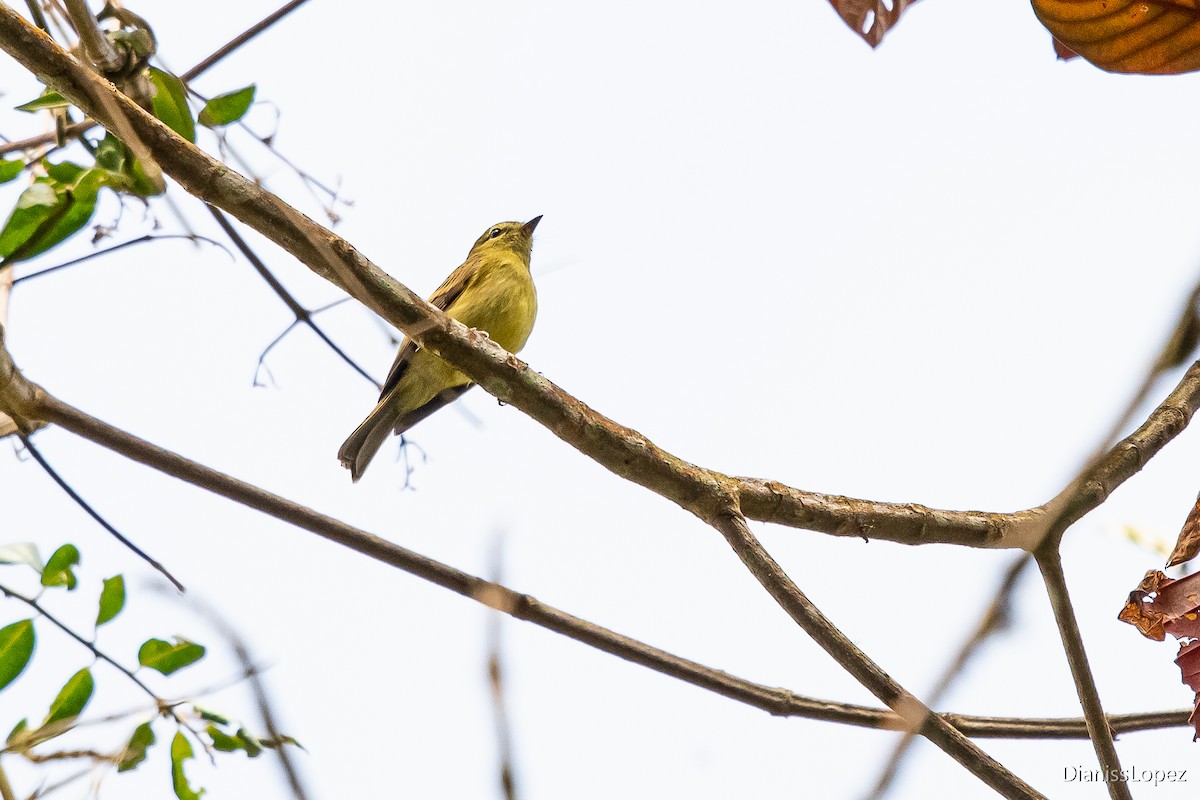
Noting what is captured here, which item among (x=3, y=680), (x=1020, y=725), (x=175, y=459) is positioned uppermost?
(x=1020, y=725)

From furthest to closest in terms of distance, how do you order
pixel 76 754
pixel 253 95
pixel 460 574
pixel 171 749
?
1. pixel 253 95
2. pixel 171 749
3. pixel 460 574
4. pixel 76 754

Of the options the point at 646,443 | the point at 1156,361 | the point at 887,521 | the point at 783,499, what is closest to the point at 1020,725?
the point at 887,521

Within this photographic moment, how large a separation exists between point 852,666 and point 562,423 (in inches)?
32.0

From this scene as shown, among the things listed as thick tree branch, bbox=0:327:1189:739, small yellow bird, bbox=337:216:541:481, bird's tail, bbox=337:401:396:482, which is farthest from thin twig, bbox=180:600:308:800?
bird's tail, bbox=337:401:396:482

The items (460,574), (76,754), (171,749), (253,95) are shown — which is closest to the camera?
(76,754)

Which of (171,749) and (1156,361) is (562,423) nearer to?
(171,749)

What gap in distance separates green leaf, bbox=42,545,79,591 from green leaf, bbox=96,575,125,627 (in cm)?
7

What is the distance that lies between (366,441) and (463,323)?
70 cm

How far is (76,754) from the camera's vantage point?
1821 mm

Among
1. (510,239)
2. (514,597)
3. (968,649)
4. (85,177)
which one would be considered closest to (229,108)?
(85,177)

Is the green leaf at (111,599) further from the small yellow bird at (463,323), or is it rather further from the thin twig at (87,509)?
the small yellow bird at (463,323)

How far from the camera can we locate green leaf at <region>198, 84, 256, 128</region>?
2590mm

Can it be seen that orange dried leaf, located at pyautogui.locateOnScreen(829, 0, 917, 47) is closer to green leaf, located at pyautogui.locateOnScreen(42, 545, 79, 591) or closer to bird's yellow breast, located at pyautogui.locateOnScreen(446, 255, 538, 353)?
green leaf, located at pyautogui.locateOnScreen(42, 545, 79, 591)

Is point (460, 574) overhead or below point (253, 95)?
below
